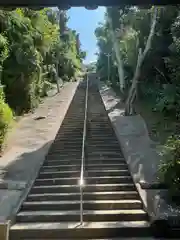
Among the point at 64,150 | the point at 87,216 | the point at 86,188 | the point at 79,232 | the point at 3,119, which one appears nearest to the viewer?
the point at 79,232

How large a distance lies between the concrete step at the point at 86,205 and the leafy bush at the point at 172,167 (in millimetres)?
734

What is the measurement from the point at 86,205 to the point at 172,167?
187cm

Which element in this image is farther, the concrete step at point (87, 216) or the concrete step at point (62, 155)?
the concrete step at point (62, 155)

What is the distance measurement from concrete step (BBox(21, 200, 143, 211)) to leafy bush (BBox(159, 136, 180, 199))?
0.73 m

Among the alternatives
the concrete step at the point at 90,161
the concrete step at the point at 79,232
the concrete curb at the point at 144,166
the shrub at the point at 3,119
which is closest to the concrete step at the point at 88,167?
the concrete curb at the point at 144,166

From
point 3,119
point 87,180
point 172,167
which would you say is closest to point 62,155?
point 3,119

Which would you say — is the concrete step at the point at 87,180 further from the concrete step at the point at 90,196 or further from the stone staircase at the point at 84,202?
the concrete step at the point at 90,196

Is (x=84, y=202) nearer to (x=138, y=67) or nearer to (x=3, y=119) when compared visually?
(x=3, y=119)

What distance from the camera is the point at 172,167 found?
785 centimetres

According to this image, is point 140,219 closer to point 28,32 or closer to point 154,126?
point 154,126

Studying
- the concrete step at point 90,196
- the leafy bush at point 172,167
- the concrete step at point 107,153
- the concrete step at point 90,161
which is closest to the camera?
the leafy bush at point 172,167

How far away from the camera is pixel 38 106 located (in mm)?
22984

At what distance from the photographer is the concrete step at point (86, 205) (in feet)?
26.5

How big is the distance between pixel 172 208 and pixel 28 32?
1349 cm
